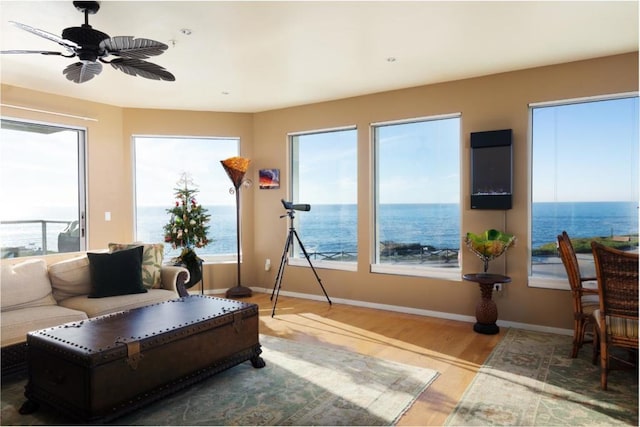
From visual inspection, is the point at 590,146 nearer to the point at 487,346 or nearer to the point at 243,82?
the point at 487,346

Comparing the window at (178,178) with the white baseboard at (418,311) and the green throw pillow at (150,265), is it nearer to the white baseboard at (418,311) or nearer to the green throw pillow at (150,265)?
the white baseboard at (418,311)

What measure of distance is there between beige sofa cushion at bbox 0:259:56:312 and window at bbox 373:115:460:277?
3.55 m

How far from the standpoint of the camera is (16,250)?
479cm

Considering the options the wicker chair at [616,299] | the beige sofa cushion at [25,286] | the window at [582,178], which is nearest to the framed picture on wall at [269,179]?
the beige sofa cushion at [25,286]

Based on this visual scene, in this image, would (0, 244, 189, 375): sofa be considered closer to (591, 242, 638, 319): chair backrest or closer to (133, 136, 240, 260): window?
(133, 136, 240, 260): window

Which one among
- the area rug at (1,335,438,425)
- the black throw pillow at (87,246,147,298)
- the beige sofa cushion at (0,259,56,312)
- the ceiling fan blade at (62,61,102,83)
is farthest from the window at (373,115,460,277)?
the beige sofa cushion at (0,259,56,312)

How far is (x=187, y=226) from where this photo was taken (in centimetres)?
545

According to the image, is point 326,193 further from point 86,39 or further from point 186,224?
point 86,39

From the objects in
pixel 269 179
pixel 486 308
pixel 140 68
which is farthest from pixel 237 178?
pixel 486 308

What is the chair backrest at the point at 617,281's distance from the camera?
8.75 ft

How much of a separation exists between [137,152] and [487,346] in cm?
511

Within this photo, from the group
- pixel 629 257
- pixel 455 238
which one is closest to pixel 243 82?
pixel 455 238

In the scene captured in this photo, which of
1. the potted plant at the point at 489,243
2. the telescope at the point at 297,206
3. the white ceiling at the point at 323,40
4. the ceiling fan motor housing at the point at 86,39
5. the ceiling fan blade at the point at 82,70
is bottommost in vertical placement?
the potted plant at the point at 489,243

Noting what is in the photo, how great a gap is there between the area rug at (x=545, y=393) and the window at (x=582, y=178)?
1069 millimetres
